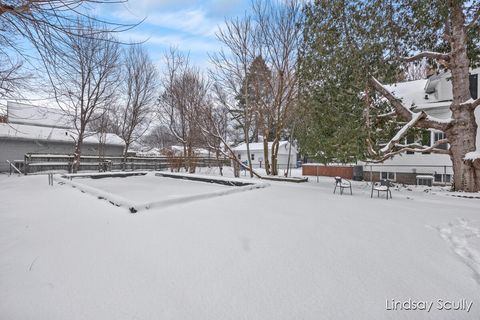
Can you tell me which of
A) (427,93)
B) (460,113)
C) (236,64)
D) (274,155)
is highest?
(236,64)

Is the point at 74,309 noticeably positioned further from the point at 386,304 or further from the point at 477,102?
the point at 477,102

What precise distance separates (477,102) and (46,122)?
31270mm

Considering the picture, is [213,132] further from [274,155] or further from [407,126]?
[407,126]

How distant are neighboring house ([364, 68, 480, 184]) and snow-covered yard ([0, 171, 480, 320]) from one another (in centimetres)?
1038

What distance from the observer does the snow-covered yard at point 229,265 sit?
1791mm

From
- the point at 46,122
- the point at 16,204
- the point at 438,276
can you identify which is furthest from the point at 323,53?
the point at 46,122

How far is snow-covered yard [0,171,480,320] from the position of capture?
1.79m

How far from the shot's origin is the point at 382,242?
315cm

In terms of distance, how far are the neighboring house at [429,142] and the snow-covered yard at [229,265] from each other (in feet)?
34.0

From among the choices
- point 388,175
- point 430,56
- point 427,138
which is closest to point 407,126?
point 430,56

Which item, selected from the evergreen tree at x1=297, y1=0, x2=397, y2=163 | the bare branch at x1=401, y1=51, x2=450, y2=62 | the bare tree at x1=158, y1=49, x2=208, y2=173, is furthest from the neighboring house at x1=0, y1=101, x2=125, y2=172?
the bare branch at x1=401, y1=51, x2=450, y2=62

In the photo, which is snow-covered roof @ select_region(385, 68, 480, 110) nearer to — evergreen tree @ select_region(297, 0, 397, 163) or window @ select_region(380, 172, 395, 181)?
evergreen tree @ select_region(297, 0, 397, 163)

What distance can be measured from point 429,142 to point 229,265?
52.4ft

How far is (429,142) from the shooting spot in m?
13.3
